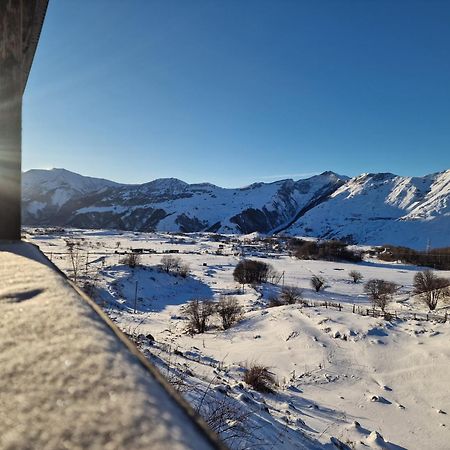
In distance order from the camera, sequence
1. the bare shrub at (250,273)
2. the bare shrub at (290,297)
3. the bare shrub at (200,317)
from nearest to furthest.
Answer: the bare shrub at (200,317) → the bare shrub at (290,297) → the bare shrub at (250,273)

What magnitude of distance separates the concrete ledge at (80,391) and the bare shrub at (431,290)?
27921 millimetres

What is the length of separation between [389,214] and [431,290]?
145 meters

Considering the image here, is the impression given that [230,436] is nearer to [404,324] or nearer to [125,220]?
[404,324]

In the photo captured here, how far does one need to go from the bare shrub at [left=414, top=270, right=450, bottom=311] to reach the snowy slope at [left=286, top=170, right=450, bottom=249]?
90.0 m

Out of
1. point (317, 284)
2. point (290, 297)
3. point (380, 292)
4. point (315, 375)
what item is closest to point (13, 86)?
point (315, 375)

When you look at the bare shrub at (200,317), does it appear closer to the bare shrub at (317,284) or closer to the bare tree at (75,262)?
the bare tree at (75,262)

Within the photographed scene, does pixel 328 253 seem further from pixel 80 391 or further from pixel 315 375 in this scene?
pixel 80 391

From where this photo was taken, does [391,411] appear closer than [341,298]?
Yes

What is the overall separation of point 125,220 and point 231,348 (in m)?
187

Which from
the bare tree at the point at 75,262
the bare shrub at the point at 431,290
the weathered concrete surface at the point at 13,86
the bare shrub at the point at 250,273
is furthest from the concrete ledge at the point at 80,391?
the bare shrub at the point at 250,273

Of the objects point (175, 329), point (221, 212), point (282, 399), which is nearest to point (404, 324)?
point (282, 399)

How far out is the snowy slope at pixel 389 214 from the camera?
4936 inches

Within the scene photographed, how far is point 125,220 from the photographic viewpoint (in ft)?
630

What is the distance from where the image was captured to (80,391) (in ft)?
1.97
